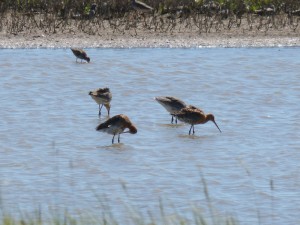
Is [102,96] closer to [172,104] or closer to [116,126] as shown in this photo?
[172,104]

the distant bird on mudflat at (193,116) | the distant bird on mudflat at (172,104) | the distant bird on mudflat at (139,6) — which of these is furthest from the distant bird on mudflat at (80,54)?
the distant bird on mudflat at (193,116)

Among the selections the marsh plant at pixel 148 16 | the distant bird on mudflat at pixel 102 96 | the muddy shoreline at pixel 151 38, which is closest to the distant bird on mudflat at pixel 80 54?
the muddy shoreline at pixel 151 38

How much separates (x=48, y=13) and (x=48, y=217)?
13.1m

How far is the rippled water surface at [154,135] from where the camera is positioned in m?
9.55

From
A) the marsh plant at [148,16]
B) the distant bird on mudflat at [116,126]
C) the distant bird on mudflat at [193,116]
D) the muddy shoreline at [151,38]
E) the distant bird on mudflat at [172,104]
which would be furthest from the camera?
the marsh plant at [148,16]

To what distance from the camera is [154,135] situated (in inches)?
510

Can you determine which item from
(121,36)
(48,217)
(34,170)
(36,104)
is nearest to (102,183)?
(34,170)

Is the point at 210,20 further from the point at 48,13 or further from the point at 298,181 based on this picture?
the point at 298,181

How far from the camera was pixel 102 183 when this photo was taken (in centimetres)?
1023

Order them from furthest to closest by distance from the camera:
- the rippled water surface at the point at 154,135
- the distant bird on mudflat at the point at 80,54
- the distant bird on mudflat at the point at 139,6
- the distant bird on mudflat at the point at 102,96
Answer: the distant bird on mudflat at the point at 139,6 < the distant bird on mudflat at the point at 80,54 < the distant bird on mudflat at the point at 102,96 < the rippled water surface at the point at 154,135

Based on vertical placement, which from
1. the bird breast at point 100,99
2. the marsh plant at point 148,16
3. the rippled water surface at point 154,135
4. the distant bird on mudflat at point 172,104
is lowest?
the rippled water surface at point 154,135

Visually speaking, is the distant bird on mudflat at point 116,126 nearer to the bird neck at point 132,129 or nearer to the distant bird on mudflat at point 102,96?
the bird neck at point 132,129

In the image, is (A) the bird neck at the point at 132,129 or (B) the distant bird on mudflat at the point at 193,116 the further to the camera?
(B) the distant bird on mudflat at the point at 193,116

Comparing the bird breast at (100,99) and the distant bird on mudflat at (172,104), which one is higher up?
the distant bird on mudflat at (172,104)
